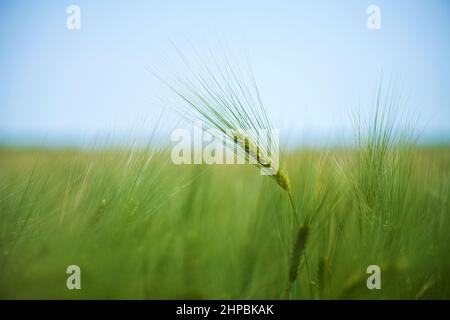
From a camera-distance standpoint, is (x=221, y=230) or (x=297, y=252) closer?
(x=297, y=252)

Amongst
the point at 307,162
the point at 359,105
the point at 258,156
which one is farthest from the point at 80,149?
the point at 359,105

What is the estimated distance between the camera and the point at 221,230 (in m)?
1.00

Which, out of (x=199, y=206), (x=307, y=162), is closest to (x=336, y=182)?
(x=307, y=162)

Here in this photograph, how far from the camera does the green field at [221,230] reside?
901 millimetres

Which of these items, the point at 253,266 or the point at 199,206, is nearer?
the point at 253,266

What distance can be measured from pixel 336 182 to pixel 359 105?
219 millimetres

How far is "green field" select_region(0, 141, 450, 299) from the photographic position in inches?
35.5

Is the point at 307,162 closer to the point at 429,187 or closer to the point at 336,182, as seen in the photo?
the point at 336,182

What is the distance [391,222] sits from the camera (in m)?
0.96
